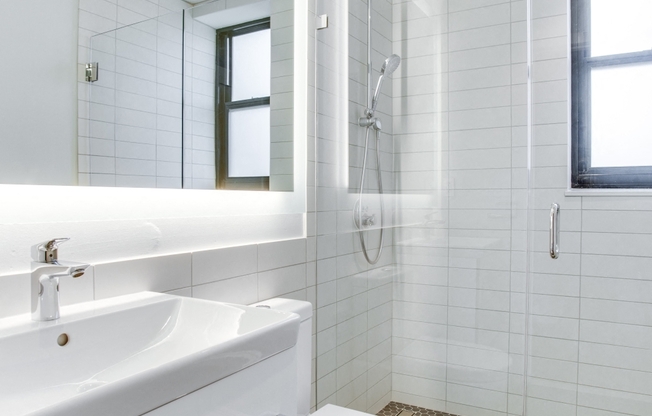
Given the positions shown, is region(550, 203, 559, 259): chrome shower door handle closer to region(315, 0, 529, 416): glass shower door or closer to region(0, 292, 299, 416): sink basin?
region(315, 0, 529, 416): glass shower door

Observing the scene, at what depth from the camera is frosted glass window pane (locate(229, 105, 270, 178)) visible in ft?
5.68

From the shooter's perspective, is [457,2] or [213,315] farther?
[457,2]

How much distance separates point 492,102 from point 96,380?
4.90 ft

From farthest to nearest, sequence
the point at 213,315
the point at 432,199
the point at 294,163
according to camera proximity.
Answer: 1. the point at 294,163
2. the point at 432,199
3. the point at 213,315

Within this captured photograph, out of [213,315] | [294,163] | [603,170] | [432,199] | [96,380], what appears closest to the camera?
[96,380]

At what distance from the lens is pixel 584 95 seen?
1.70 m

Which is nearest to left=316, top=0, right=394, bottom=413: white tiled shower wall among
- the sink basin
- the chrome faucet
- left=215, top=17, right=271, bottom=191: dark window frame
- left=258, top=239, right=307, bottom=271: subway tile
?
left=258, top=239, right=307, bottom=271: subway tile

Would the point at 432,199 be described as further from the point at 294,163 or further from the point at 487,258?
the point at 294,163

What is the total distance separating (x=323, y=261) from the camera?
6.55ft

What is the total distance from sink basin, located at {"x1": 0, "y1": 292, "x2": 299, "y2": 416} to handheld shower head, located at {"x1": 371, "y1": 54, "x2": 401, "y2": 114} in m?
1.08

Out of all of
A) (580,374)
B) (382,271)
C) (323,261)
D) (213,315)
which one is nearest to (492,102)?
(382,271)

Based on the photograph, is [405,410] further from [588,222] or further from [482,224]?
[588,222]

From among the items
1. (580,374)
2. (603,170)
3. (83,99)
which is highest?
(83,99)

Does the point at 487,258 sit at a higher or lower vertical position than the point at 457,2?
lower
